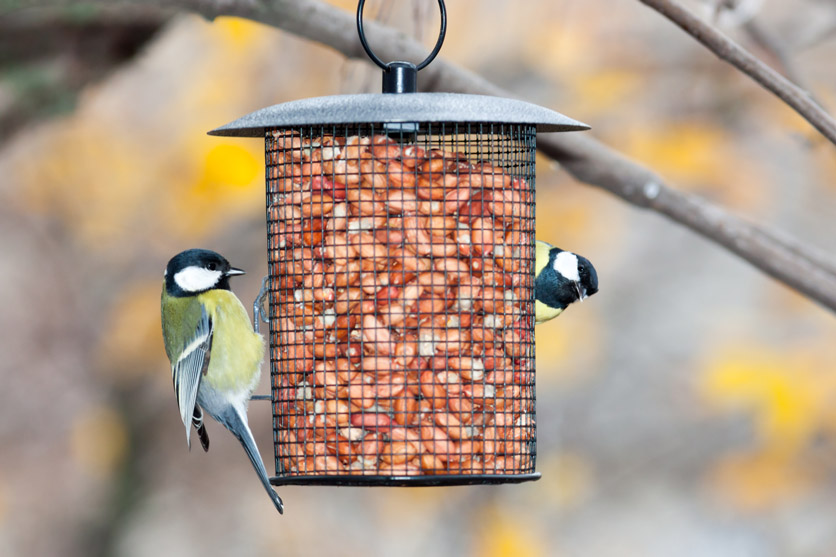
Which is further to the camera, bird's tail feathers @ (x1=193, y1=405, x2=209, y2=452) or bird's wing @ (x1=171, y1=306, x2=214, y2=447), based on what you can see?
bird's tail feathers @ (x1=193, y1=405, x2=209, y2=452)

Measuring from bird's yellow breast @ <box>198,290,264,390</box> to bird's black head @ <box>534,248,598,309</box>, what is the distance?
1.13 meters

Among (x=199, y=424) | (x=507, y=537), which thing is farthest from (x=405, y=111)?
(x=507, y=537)

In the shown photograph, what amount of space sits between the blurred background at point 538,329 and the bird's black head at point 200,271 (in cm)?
190

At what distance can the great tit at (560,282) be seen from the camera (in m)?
4.08

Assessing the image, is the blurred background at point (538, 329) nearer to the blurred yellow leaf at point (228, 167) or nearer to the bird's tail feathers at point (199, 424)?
the blurred yellow leaf at point (228, 167)

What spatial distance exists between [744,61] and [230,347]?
2198 mm

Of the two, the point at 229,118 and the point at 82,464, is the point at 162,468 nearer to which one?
the point at 82,464

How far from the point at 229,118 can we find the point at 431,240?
4039 mm

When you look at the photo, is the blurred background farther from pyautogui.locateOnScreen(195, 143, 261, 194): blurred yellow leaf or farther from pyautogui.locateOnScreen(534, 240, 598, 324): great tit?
pyautogui.locateOnScreen(534, 240, 598, 324): great tit

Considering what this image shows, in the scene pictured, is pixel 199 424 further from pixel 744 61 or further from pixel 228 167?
pixel 228 167

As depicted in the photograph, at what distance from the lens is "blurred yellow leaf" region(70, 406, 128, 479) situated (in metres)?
7.96

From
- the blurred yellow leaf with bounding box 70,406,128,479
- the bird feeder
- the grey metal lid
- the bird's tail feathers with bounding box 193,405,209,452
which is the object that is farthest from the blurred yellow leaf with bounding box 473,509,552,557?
the grey metal lid

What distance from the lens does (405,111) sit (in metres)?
3.04

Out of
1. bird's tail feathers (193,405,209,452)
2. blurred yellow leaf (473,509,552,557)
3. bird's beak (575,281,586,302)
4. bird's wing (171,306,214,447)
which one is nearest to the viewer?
bird's beak (575,281,586,302)
